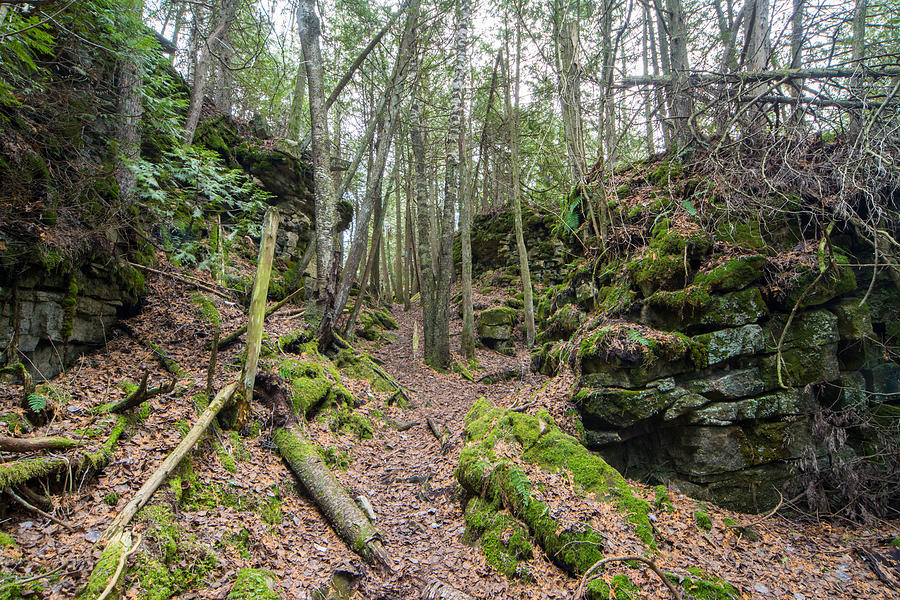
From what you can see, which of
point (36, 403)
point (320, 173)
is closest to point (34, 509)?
point (36, 403)

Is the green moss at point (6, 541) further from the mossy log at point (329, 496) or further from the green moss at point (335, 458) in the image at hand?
the green moss at point (335, 458)

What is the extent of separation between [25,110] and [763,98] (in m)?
10.0

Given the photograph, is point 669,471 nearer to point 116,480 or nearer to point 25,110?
point 116,480

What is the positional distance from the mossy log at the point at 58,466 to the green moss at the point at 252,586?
5.19ft

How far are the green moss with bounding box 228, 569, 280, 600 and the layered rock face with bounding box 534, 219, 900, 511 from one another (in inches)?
163

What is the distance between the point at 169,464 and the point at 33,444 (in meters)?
0.94

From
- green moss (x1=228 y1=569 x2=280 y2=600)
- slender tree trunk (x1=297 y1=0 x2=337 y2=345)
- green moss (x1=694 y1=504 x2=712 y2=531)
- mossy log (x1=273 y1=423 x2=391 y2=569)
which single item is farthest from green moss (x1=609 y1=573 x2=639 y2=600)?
slender tree trunk (x1=297 y1=0 x2=337 y2=345)

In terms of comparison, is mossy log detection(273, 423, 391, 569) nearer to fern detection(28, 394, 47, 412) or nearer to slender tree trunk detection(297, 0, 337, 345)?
fern detection(28, 394, 47, 412)

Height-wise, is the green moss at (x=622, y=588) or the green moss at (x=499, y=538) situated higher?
the green moss at (x=499, y=538)

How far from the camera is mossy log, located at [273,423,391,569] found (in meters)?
3.84

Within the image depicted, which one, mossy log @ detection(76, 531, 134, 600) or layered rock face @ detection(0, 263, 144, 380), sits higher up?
layered rock face @ detection(0, 263, 144, 380)

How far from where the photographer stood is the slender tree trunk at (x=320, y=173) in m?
8.20

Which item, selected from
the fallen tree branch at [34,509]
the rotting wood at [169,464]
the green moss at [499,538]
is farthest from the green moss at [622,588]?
the fallen tree branch at [34,509]

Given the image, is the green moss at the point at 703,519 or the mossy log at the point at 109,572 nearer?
the mossy log at the point at 109,572
